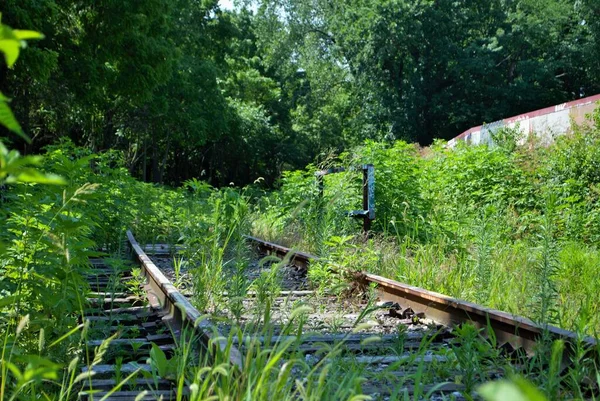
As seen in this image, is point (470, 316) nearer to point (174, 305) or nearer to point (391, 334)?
point (391, 334)

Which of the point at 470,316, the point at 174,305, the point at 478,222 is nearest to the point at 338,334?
the point at 470,316

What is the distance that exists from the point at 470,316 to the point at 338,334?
3.27ft

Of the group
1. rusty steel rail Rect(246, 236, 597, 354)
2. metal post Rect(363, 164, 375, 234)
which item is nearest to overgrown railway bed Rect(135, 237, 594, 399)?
rusty steel rail Rect(246, 236, 597, 354)

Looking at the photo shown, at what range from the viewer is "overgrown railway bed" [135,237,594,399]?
Result: 3012 mm

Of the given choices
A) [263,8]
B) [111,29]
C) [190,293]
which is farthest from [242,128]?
[190,293]

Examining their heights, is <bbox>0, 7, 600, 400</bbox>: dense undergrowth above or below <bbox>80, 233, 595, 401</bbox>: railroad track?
above

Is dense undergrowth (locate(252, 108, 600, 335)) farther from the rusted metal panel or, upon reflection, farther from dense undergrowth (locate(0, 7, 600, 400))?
the rusted metal panel

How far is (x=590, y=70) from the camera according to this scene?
142 ft

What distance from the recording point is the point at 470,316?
5055 millimetres

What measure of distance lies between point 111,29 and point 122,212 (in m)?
11.9

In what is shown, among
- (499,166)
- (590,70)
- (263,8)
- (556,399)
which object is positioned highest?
(263,8)

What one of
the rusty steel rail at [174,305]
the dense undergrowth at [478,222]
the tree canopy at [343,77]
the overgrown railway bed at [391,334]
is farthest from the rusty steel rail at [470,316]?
the tree canopy at [343,77]

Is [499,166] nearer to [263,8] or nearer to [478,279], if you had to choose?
[478,279]

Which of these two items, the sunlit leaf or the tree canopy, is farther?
the tree canopy
